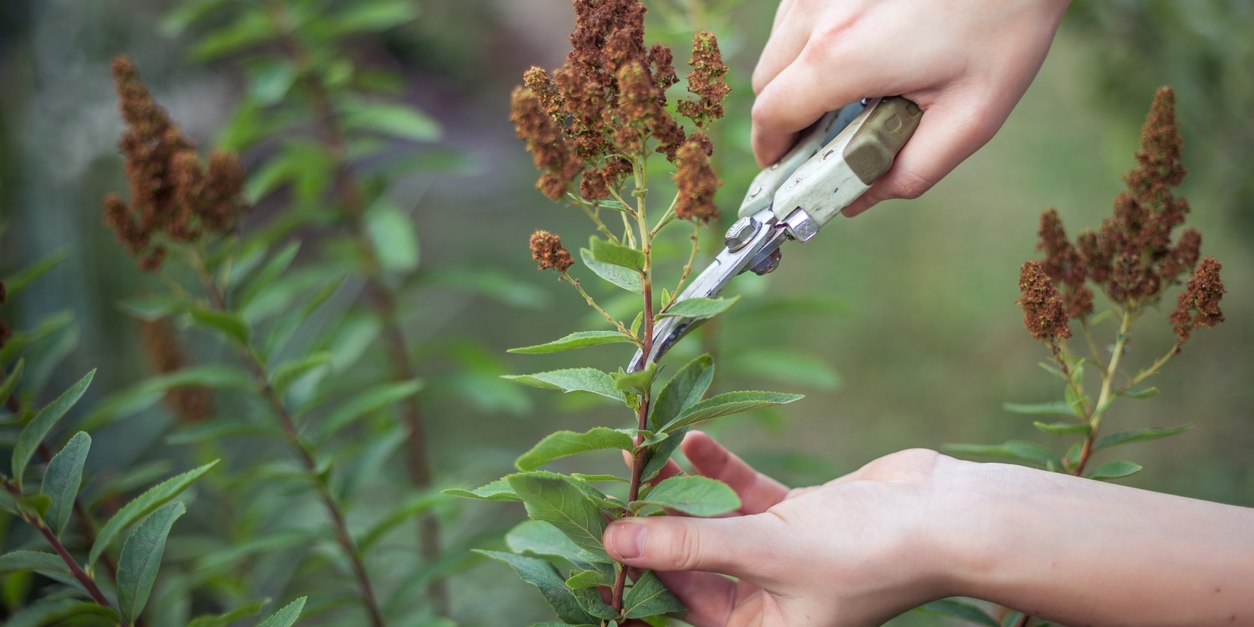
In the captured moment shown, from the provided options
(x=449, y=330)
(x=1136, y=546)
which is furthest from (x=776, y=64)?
(x=449, y=330)

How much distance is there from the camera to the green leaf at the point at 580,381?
0.85 meters

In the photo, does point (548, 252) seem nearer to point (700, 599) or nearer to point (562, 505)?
point (562, 505)

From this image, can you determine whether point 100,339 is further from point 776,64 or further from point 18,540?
point 776,64

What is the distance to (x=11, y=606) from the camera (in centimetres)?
146

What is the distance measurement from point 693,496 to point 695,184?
1.09ft

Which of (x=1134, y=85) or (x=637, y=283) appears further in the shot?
(x=1134, y=85)

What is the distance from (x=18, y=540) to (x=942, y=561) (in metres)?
2.02

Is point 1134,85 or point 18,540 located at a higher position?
point 1134,85

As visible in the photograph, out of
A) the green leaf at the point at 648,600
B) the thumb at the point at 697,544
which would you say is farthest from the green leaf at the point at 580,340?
the green leaf at the point at 648,600

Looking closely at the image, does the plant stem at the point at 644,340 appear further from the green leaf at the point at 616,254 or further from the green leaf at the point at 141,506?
the green leaf at the point at 141,506

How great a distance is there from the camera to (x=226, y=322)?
129 cm

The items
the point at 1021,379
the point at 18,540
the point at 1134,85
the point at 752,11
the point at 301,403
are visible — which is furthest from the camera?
the point at 752,11

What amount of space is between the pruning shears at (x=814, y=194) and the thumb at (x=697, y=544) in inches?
7.5

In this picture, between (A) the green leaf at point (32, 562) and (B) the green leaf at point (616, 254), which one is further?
(A) the green leaf at point (32, 562)
